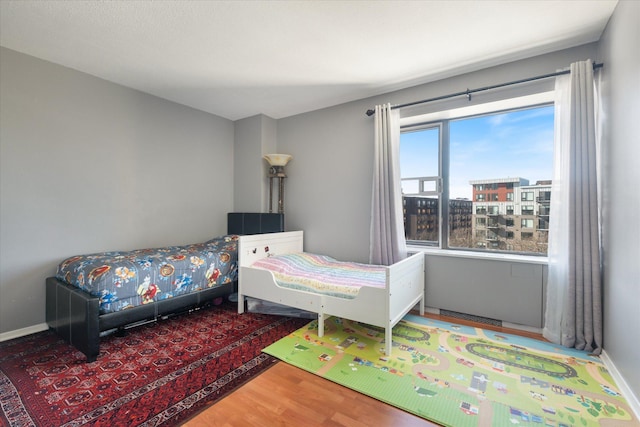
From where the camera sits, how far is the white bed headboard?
2.97 meters

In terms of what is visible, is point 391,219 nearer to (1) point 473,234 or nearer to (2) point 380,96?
(1) point 473,234

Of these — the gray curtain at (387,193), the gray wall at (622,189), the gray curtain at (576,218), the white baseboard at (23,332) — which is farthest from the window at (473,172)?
the white baseboard at (23,332)

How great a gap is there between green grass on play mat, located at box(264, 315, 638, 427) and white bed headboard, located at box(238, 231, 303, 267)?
93cm

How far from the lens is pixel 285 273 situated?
2764 mm

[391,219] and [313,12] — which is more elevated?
[313,12]

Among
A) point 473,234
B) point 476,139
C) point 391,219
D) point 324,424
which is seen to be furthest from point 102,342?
point 476,139

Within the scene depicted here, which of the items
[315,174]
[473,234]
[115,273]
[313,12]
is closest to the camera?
[313,12]

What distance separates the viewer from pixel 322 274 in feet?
9.02

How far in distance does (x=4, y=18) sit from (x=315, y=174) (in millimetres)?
2835

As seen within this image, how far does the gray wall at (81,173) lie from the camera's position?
2.43 metres

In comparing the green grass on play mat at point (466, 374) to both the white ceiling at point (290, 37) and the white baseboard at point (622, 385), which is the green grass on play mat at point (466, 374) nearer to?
the white baseboard at point (622, 385)

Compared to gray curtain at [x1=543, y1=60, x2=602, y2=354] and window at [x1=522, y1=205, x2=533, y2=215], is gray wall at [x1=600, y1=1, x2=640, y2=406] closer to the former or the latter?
gray curtain at [x1=543, y1=60, x2=602, y2=354]

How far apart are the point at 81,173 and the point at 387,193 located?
2.99 m

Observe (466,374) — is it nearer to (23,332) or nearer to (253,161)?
(253,161)
